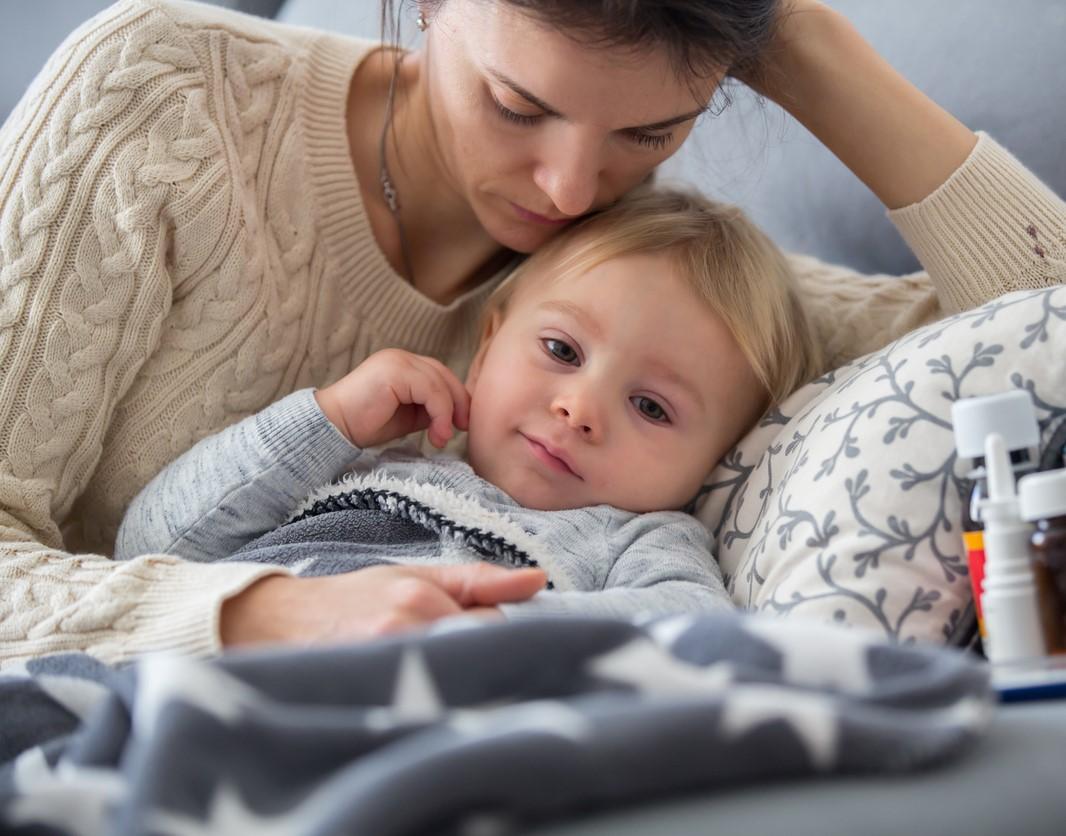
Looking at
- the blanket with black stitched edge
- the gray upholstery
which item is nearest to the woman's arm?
the gray upholstery

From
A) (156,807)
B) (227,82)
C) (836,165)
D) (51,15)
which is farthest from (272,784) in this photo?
(51,15)

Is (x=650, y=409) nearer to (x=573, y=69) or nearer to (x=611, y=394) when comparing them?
(x=611, y=394)

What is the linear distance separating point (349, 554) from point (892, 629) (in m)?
0.47

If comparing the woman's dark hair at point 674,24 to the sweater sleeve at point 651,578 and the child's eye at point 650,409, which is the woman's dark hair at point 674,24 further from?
the sweater sleeve at point 651,578

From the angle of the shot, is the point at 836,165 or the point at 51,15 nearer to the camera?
the point at 836,165

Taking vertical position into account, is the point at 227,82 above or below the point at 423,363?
above

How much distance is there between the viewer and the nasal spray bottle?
0.78 metres

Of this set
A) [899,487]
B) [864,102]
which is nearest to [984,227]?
[864,102]

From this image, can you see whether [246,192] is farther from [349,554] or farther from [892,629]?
[892,629]

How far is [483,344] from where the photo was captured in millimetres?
1344

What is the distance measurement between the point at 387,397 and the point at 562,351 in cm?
18

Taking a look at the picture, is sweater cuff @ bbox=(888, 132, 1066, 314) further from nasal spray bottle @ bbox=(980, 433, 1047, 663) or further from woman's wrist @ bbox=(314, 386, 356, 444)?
woman's wrist @ bbox=(314, 386, 356, 444)

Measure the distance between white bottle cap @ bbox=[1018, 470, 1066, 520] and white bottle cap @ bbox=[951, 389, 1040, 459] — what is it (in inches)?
2.4

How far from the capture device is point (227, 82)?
1263 millimetres
